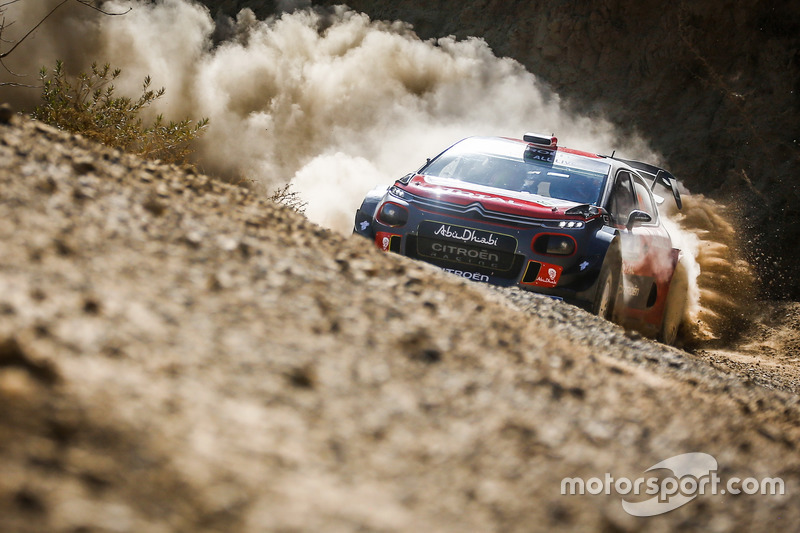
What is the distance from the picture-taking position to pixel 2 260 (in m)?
2.03

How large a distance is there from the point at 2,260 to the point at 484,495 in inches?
56.7

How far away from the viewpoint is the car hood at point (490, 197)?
4.87 m

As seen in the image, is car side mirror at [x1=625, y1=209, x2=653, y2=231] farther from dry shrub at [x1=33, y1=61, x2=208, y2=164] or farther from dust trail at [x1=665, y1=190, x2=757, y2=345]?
dry shrub at [x1=33, y1=61, x2=208, y2=164]

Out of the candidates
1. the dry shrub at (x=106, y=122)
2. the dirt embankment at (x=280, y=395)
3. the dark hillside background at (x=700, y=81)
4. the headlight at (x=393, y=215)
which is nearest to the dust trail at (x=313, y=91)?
the dark hillside background at (x=700, y=81)

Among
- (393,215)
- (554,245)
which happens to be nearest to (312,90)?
(393,215)

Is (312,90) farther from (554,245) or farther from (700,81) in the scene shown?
(554,245)

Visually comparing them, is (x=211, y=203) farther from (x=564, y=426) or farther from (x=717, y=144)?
(x=717, y=144)

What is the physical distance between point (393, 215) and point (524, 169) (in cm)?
126

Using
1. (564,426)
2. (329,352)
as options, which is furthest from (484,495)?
(329,352)

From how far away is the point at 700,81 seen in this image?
1523 centimetres

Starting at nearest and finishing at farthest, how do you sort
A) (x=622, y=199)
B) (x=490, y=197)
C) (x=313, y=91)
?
(x=490, y=197), (x=622, y=199), (x=313, y=91)

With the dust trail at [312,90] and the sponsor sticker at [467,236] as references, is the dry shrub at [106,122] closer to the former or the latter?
the sponsor sticker at [467,236]

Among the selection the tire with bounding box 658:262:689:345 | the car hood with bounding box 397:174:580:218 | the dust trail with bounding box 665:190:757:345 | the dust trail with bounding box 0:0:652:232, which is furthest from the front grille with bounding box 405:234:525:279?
the dust trail with bounding box 0:0:652:232

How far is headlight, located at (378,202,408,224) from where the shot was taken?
504 centimetres
